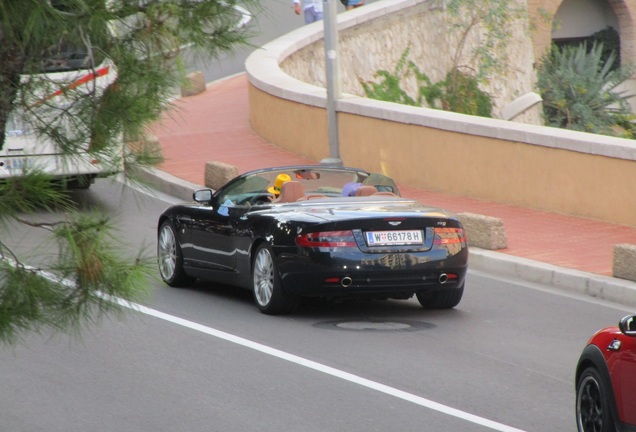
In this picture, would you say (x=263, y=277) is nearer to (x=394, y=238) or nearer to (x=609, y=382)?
(x=394, y=238)

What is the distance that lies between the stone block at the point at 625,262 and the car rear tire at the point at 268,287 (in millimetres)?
3351

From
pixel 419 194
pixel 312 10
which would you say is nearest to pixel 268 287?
pixel 419 194

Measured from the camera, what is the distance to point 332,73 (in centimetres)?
1950

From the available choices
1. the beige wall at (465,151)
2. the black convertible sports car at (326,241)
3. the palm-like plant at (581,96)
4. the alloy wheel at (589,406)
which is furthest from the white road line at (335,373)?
the palm-like plant at (581,96)

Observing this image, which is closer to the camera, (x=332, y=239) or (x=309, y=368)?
(x=309, y=368)

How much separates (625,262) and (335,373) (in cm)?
441

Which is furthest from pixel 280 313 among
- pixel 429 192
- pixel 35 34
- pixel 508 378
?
pixel 429 192

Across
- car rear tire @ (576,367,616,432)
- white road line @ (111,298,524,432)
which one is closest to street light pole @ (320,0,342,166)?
white road line @ (111,298,524,432)

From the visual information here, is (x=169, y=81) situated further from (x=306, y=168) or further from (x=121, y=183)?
(x=306, y=168)

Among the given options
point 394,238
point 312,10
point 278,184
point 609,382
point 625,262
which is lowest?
point 625,262

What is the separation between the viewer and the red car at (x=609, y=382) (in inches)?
247

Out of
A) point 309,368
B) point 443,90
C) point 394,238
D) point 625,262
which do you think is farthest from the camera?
point 443,90

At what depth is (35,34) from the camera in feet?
14.8

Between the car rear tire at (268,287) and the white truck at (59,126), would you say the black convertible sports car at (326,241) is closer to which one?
the car rear tire at (268,287)
